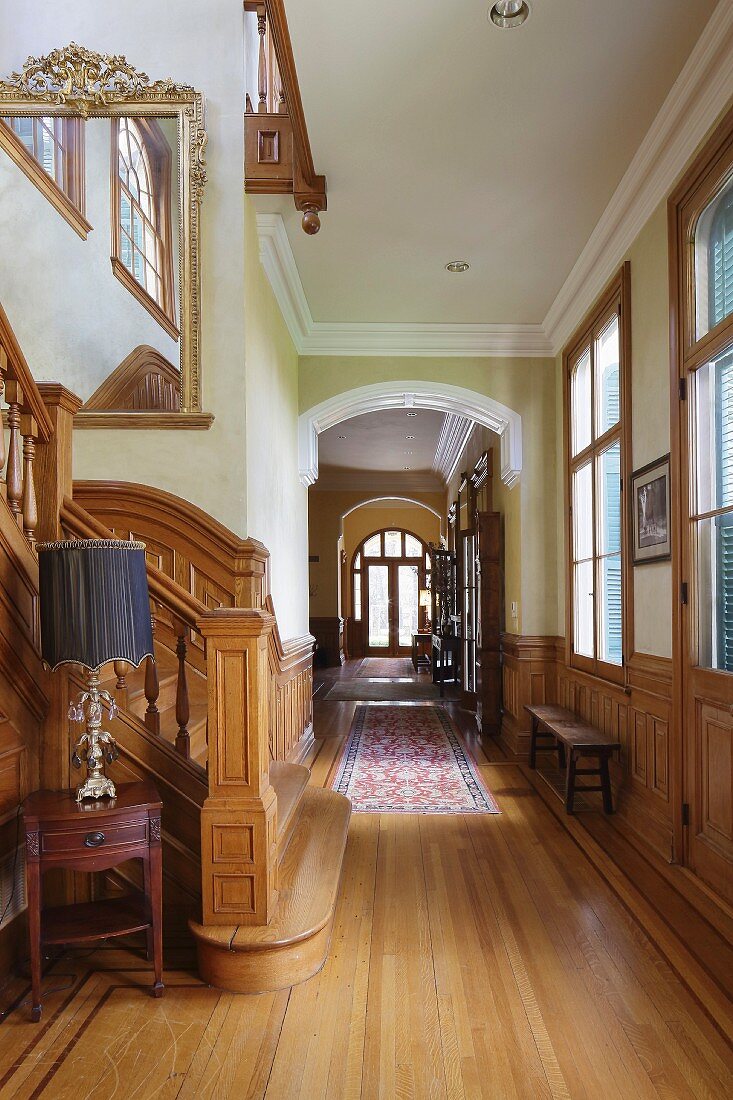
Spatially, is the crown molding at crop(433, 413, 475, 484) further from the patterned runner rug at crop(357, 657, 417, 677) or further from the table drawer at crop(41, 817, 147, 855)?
the table drawer at crop(41, 817, 147, 855)

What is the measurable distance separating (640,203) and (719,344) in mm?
1398

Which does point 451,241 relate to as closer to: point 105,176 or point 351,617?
point 105,176

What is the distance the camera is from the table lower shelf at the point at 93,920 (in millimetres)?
2551

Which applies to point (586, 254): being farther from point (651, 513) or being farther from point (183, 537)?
point (183, 537)

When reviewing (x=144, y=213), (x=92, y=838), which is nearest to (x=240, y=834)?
(x=92, y=838)

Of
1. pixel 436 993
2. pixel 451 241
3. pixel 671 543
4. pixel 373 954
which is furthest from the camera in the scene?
pixel 451 241

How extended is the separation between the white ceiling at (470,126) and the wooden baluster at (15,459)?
194 cm

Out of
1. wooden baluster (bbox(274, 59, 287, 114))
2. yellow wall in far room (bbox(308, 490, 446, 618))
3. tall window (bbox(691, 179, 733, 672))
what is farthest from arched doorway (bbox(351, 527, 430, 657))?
tall window (bbox(691, 179, 733, 672))

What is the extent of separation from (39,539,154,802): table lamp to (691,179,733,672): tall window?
2.49 m

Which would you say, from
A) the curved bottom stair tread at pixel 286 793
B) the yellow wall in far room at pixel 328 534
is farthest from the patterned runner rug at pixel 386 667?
the curved bottom stair tread at pixel 286 793

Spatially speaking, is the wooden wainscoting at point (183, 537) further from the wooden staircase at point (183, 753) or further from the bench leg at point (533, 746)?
the bench leg at point (533, 746)

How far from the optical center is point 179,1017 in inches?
97.7

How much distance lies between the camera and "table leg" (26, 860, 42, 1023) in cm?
244

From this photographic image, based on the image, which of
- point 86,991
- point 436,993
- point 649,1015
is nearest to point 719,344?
point 649,1015
